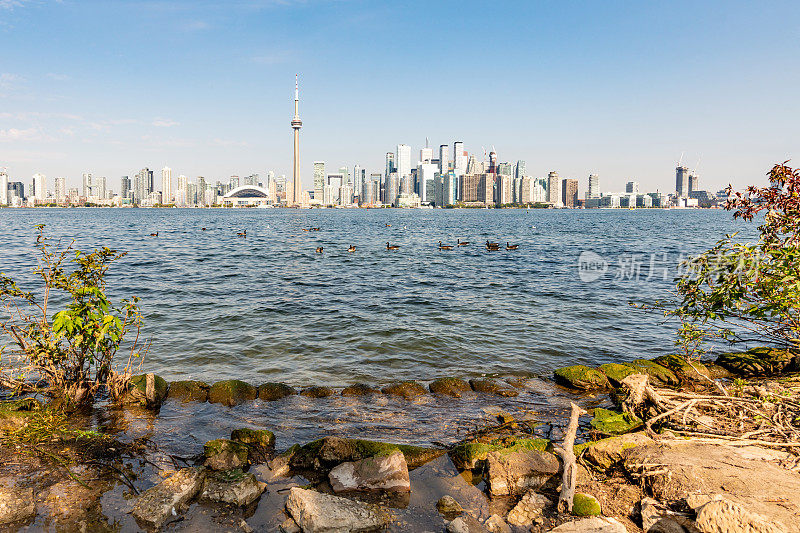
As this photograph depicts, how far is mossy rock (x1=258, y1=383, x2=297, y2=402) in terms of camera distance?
11531 millimetres

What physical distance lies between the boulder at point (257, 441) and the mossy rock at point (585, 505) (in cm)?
515

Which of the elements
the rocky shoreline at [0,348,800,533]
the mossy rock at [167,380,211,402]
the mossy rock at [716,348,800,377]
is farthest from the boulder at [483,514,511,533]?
the mossy rock at [716,348,800,377]

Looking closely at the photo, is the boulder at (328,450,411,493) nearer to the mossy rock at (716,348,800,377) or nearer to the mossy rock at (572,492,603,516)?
the mossy rock at (572,492,603,516)

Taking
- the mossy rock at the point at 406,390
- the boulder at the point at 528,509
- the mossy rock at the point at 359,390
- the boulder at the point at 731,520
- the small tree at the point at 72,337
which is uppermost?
the small tree at the point at 72,337

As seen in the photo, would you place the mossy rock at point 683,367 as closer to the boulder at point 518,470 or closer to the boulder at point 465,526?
the boulder at point 518,470

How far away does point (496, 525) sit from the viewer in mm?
6484

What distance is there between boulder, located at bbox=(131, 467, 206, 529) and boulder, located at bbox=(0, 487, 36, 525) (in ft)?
4.24

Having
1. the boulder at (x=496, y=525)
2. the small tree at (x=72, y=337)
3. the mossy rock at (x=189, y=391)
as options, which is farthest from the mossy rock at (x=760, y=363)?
the small tree at (x=72, y=337)

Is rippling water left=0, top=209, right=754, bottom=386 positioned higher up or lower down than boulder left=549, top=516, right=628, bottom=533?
lower down

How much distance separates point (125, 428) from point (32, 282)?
84.9 feet

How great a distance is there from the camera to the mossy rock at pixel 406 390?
1202 cm

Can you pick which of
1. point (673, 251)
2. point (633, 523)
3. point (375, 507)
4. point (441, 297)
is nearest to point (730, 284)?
point (633, 523)

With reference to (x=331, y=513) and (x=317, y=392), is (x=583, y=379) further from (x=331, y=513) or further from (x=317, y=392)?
(x=331, y=513)

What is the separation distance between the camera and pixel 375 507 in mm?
6785
